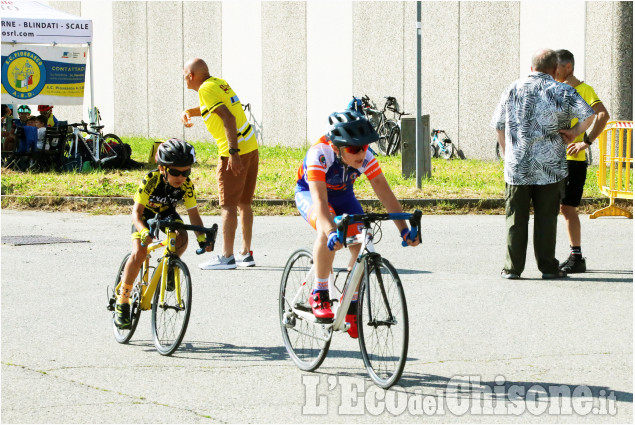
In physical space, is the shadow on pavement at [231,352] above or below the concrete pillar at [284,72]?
below

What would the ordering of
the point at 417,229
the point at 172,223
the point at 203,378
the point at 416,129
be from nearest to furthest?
the point at 417,229 → the point at 203,378 → the point at 172,223 → the point at 416,129

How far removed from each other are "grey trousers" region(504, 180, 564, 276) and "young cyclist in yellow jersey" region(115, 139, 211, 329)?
3.57 metres

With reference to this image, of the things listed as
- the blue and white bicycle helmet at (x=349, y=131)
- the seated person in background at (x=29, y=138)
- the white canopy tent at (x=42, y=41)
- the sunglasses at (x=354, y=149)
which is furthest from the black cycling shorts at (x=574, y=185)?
the white canopy tent at (x=42, y=41)

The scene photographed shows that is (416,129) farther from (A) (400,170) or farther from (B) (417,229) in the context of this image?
(B) (417,229)

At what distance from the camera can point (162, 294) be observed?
694 cm

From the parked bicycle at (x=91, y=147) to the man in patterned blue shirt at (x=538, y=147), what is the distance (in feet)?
38.0

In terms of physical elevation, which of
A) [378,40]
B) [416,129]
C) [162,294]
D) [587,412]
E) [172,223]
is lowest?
[587,412]

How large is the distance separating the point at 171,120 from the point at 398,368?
22.6 metres

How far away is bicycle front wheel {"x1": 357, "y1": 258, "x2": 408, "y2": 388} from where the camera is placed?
226 inches

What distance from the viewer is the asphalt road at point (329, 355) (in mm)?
5605

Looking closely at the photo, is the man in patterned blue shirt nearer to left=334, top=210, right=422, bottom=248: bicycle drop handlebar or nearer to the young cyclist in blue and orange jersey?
the young cyclist in blue and orange jersey

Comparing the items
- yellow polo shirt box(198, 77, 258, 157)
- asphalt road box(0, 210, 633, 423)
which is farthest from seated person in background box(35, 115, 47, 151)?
yellow polo shirt box(198, 77, 258, 157)

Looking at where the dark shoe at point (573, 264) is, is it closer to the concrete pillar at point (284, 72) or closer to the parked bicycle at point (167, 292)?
the parked bicycle at point (167, 292)

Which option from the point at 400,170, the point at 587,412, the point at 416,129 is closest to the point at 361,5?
the point at 400,170
